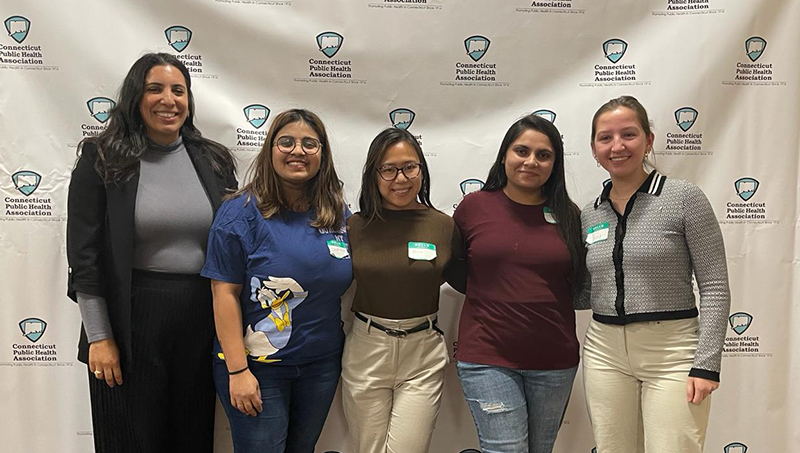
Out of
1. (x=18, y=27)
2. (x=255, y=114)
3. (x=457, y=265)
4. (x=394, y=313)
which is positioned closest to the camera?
(x=394, y=313)

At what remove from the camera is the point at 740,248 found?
2.31 metres

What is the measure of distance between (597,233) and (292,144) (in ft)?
3.53

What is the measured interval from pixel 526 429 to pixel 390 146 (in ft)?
3.57

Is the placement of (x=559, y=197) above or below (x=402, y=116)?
below

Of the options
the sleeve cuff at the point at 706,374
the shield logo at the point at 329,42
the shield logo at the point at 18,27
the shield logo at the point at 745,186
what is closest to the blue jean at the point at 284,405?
the sleeve cuff at the point at 706,374

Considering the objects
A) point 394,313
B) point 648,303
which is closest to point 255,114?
point 394,313

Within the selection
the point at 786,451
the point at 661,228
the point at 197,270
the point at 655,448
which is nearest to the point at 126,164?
the point at 197,270

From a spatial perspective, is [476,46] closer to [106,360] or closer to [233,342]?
[233,342]

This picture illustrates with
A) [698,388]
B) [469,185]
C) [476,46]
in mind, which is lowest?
[698,388]

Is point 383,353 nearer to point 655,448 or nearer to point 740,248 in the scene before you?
point 655,448

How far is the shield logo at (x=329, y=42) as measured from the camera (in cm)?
227

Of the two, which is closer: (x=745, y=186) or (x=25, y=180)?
(x=25, y=180)

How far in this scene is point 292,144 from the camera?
1.73 metres

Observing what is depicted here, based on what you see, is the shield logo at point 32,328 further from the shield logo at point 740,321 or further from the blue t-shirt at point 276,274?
the shield logo at point 740,321
